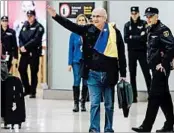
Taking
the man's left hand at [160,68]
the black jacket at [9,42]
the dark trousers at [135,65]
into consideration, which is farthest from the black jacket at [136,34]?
the man's left hand at [160,68]

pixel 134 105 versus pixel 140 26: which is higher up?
pixel 140 26

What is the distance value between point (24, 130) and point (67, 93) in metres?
3.47

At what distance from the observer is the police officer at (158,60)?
20.5 ft

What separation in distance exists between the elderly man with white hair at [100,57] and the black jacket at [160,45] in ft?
1.41

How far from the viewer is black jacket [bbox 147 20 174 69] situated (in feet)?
20.5

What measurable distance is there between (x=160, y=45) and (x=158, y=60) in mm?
181

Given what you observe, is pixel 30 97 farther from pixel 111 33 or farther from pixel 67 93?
pixel 111 33

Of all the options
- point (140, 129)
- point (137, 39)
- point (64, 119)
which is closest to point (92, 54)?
point (140, 129)

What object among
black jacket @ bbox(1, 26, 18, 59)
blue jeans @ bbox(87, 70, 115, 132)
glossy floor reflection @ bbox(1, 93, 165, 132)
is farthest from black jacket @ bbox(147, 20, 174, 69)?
black jacket @ bbox(1, 26, 18, 59)

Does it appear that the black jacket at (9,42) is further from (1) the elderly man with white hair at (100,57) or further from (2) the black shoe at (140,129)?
(1) the elderly man with white hair at (100,57)

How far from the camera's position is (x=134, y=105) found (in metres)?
9.28

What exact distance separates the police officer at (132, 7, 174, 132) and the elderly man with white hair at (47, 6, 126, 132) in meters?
0.43

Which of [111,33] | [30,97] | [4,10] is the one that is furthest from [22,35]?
[111,33]

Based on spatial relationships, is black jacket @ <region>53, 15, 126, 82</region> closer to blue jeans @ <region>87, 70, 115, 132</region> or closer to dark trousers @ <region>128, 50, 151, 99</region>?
blue jeans @ <region>87, 70, 115, 132</region>
